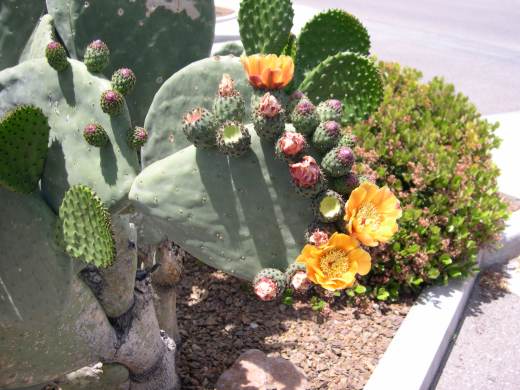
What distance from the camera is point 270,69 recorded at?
5.11 ft

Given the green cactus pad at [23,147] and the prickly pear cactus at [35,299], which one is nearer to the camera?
the green cactus pad at [23,147]

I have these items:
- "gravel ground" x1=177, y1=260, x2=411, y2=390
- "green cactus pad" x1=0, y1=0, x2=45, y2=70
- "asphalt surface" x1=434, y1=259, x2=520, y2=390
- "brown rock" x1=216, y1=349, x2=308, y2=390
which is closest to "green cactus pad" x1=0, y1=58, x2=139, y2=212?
"green cactus pad" x1=0, y1=0, x2=45, y2=70

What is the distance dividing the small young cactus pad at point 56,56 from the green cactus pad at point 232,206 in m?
0.49

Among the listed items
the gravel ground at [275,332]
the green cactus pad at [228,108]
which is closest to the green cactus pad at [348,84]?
the green cactus pad at [228,108]

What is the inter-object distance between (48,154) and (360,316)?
2.41 m

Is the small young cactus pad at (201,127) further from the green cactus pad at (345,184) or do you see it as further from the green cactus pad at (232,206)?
the green cactus pad at (345,184)

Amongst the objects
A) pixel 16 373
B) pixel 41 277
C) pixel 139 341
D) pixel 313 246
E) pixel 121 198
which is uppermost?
pixel 313 246

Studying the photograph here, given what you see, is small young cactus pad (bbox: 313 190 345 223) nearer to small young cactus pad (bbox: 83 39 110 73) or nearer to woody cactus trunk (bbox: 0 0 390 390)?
woody cactus trunk (bbox: 0 0 390 390)

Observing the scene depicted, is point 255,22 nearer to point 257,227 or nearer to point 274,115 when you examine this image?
point 274,115

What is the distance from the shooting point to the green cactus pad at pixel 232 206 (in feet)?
5.21

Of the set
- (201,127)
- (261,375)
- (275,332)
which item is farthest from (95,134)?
(275,332)

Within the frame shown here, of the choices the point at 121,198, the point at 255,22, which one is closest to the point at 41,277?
the point at 121,198

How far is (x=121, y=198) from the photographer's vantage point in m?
1.78

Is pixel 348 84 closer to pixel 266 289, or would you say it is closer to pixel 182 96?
pixel 182 96
